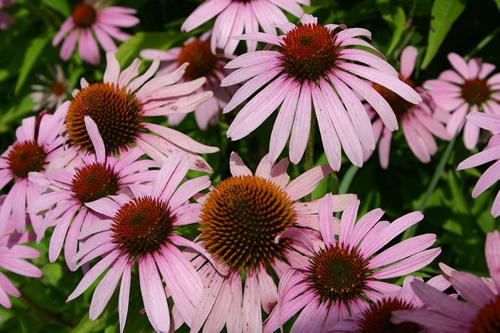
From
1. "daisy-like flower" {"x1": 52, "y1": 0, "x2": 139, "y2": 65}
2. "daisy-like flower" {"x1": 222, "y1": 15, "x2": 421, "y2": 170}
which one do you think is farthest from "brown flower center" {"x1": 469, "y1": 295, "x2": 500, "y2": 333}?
"daisy-like flower" {"x1": 52, "y1": 0, "x2": 139, "y2": 65}

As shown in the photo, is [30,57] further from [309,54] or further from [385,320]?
[385,320]

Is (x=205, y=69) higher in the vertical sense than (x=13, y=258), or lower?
higher

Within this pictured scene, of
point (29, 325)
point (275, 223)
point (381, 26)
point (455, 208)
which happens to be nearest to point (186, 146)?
point (275, 223)

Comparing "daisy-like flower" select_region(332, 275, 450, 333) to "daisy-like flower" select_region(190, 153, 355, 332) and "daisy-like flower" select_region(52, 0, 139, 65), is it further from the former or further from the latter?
"daisy-like flower" select_region(52, 0, 139, 65)

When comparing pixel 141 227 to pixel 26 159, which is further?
pixel 26 159

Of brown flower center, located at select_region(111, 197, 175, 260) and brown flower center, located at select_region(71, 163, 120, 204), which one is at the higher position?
brown flower center, located at select_region(71, 163, 120, 204)

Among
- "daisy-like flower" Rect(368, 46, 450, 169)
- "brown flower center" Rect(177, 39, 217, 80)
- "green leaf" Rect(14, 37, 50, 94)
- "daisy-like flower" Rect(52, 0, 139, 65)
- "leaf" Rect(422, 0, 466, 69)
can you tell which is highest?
"daisy-like flower" Rect(52, 0, 139, 65)

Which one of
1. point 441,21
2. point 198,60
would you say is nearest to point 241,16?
point 198,60
